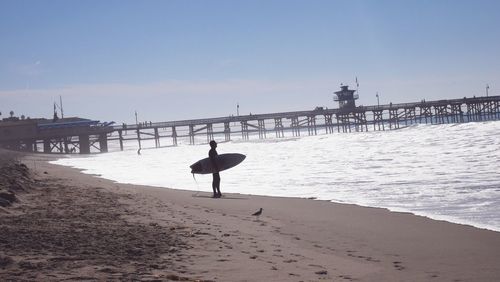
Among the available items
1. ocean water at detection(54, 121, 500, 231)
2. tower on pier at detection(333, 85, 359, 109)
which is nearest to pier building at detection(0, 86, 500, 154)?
tower on pier at detection(333, 85, 359, 109)

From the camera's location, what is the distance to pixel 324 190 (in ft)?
43.7

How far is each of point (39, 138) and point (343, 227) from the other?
65073 millimetres

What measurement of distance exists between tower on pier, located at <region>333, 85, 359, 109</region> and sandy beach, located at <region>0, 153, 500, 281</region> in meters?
71.1

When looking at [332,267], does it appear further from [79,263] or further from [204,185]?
[204,185]

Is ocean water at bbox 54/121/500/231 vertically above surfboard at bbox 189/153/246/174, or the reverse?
surfboard at bbox 189/153/246/174

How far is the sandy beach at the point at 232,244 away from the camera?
200 inches

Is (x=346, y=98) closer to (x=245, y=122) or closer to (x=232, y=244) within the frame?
(x=245, y=122)

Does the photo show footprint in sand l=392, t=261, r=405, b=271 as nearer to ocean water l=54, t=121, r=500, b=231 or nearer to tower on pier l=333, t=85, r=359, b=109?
ocean water l=54, t=121, r=500, b=231

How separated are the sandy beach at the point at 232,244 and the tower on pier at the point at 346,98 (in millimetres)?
71115

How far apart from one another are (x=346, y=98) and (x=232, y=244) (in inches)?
2999

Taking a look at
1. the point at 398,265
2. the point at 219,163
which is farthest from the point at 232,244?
the point at 219,163

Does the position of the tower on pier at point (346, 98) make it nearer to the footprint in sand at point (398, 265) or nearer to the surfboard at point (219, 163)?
the surfboard at point (219, 163)

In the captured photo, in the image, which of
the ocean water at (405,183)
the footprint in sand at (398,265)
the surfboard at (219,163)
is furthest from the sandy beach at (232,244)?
the surfboard at (219,163)

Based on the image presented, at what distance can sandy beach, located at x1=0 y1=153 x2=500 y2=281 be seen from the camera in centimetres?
508
